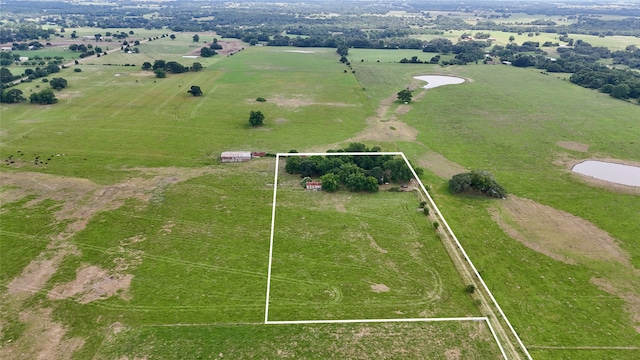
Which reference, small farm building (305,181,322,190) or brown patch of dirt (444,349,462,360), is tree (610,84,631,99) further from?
brown patch of dirt (444,349,462,360)

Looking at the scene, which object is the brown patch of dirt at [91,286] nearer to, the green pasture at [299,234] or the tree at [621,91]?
the green pasture at [299,234]

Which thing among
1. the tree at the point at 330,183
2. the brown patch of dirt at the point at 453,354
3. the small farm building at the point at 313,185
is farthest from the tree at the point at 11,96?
the brown patch of dirt at the point at 453,354

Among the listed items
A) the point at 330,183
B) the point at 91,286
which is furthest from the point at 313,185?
the point at 91,286

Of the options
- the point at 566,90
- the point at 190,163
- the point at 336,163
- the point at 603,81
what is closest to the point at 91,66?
the point at 190,163

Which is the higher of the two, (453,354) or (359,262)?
(359,262)

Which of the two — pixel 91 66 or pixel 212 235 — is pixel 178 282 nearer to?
pixel 212 235

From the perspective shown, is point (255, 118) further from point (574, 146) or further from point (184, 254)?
point (574, 146)
